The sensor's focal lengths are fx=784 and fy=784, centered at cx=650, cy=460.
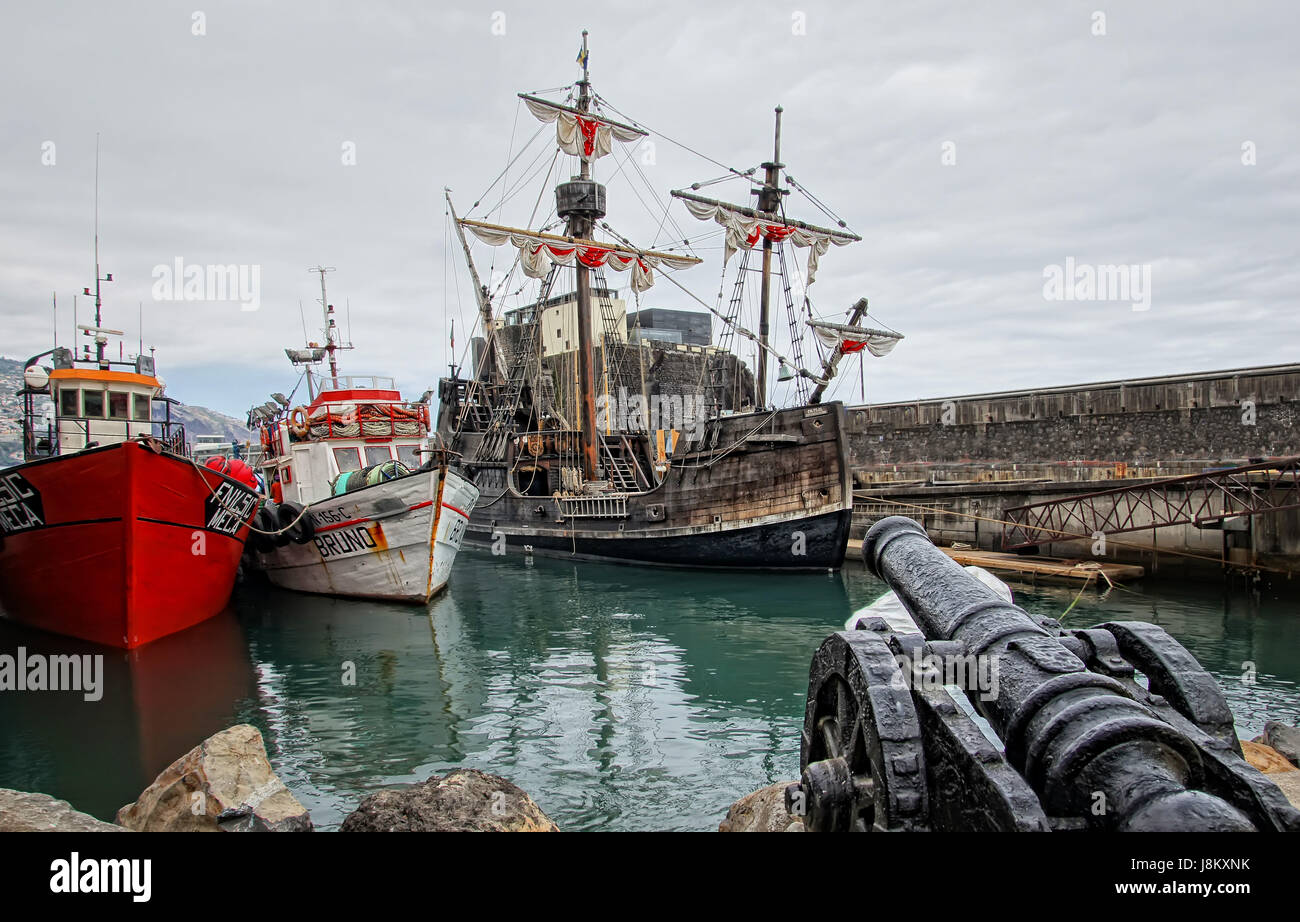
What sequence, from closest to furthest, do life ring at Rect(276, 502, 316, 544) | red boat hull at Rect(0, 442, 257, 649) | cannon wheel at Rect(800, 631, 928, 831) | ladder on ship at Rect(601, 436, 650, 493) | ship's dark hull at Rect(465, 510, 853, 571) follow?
cannon wheel at Rect(800, 631, 928, 831) < red boat hull at Rect(0, 442, 257, 649) < life ring at Rect(276, 502, 316, 544) < ship's dark hull at Rect(465, 510, 853, 571) < ladder on ship at Rect(601, 436, 650, 493)

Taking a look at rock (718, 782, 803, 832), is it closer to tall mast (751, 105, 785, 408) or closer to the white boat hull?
the white boat hull

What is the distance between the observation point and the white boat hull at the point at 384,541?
1680cm

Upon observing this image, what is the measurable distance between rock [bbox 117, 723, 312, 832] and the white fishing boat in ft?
32.9

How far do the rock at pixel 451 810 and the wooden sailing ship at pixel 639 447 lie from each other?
16833 mm

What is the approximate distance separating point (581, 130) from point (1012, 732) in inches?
1077

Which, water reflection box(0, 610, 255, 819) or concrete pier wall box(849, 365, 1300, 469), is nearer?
water reflection box(0, 610, 255, 819)

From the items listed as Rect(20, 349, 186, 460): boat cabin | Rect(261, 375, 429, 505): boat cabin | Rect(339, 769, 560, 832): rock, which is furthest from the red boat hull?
Rect(339, 769, 560, 832): rock

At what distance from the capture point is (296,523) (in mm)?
17266

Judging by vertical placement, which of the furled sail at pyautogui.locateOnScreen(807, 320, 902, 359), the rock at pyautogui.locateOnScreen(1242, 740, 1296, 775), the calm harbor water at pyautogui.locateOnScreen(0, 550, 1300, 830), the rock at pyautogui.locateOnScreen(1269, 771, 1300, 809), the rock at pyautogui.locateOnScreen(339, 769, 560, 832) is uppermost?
the furled sail at pyautogui.locateOnScreen(807, 320, 902, 359)

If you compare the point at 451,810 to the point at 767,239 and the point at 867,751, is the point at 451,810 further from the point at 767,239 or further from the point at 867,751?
the point at 767,239

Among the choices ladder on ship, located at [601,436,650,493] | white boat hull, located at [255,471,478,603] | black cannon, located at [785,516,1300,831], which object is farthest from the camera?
ladder on ship, located at [601,436,650,493]

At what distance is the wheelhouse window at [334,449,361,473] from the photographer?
1984 cm

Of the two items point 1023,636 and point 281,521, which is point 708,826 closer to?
point 1023,636

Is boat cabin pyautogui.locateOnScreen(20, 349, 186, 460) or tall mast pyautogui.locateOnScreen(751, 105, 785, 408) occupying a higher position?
tall mast pyautogui.locateOnScreen(751, 105, 785, 408)
